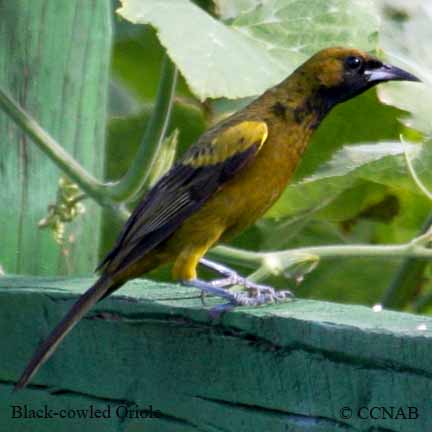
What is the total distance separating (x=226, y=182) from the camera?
8.93 feet

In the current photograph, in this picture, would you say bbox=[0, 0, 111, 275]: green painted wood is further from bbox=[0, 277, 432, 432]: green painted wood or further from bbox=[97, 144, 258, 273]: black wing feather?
bbox=[0, 277, 432, 432]: green painted wood

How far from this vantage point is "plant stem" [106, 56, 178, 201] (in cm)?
247

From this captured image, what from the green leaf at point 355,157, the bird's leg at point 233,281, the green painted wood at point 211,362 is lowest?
the green painted wood at point 211,362

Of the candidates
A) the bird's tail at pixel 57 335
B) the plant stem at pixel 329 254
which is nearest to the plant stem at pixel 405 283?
the plant stem at pixel 329 254

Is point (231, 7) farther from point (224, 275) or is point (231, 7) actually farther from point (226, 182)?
point (224, 275)

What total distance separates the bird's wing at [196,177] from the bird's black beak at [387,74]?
0.26 meters

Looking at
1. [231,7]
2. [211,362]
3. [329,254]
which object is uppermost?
[231,7]

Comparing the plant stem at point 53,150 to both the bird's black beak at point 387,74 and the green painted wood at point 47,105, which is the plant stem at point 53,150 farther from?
the bird's black beak at point 387,74

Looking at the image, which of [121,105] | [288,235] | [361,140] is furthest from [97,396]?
[121,105]

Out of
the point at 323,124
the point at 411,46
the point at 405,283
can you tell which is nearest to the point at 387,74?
the point at 411,46

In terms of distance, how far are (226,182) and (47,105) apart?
44cm

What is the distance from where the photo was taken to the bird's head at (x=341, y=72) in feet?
9.30

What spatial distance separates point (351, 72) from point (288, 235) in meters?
0.40

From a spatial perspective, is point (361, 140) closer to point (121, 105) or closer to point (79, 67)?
point (79, 67)
